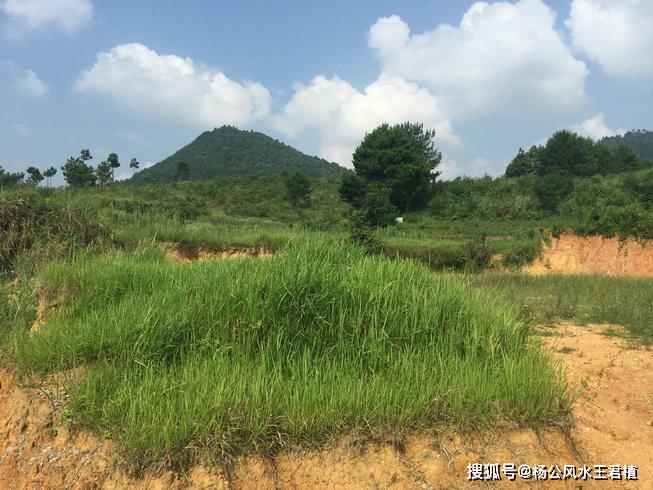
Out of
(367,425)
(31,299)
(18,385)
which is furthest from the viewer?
(31,299)

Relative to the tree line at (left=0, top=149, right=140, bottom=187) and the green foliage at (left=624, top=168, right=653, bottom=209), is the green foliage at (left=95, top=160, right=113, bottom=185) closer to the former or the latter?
the tree line at (left=0, top=149, right=140, bottom=187)

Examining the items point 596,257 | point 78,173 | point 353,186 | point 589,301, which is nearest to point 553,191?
point 596,257

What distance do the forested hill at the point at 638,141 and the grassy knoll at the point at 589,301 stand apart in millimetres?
86072

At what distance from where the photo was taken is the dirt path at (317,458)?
2.57 meters

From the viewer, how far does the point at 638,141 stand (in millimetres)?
95312

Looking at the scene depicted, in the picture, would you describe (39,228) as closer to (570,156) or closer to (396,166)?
(396,166)

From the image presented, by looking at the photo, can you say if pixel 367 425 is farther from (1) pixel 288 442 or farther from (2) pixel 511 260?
(2) pixel 511 260

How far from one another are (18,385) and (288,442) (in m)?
2.26

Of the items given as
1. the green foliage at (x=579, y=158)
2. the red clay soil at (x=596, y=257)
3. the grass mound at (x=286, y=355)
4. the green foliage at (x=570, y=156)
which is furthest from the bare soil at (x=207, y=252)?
the green foliage at (x=570, y=156)

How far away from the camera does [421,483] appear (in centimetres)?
262

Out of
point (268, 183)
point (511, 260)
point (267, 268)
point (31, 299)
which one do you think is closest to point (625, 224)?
point (511, 260)

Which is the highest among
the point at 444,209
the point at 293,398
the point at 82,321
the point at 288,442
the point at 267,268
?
the point at 444,209

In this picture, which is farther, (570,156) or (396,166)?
(570,156)

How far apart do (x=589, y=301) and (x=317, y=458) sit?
8480 millimetres
